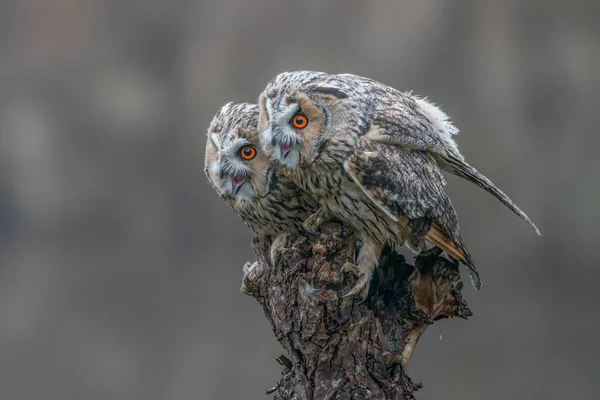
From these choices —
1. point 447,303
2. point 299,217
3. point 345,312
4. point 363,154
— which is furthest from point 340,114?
point 447,303

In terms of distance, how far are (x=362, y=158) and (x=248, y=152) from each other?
0.97 ft

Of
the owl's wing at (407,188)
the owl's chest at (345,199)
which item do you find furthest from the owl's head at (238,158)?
the owl's wing at (407,188)

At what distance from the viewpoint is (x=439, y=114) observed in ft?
6.66

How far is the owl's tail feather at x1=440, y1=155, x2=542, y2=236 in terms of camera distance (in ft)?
5.99

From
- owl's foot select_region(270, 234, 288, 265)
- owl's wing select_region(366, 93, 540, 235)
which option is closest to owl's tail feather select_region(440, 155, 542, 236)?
owl's wing select_region(366, 93, 540, 235)

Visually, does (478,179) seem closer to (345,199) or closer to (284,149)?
(345,199)

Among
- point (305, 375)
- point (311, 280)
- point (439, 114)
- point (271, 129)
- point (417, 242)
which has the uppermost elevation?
point (439, 114)

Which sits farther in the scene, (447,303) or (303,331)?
(447,303)

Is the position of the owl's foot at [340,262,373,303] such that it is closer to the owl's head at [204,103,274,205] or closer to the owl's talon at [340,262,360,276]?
the owl's talon at [340,262,360,276]

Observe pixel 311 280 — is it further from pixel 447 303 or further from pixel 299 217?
pixel 447 303

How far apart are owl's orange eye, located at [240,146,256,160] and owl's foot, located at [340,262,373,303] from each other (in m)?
0.36

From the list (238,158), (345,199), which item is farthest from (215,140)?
(345,199)

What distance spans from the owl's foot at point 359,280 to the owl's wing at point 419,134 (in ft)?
1.04

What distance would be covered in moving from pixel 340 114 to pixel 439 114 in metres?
0.42
